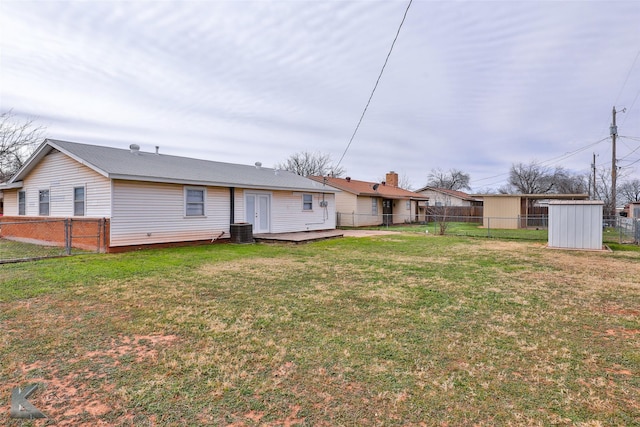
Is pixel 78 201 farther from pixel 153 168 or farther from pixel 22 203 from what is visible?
pixel 22 203

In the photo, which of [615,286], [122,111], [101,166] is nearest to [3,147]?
[122,111]

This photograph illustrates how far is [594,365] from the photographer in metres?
3.15

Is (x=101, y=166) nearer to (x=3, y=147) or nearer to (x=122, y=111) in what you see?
(x=122, y=111)

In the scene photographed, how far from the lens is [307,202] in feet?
59.5

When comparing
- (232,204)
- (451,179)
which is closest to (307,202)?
(232,204)

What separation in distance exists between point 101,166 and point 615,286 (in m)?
13.2

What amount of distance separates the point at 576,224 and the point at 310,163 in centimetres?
3596

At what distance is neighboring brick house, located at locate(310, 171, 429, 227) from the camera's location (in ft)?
80.8

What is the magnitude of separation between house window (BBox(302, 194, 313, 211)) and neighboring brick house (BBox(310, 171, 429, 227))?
11.5ft

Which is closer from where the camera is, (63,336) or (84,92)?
(63,336)

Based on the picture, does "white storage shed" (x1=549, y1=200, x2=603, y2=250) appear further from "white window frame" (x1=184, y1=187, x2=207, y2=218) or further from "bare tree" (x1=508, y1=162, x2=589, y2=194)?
"bare tree" (x1=508, y1=162, x2=589, y2=194)

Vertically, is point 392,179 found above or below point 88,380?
above

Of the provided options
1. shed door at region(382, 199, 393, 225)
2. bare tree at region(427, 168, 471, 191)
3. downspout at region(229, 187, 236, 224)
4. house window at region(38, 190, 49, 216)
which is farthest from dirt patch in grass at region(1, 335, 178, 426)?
bare tree at region(427, 168, 471, 191)

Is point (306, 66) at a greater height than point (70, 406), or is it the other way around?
point (306, 66)
